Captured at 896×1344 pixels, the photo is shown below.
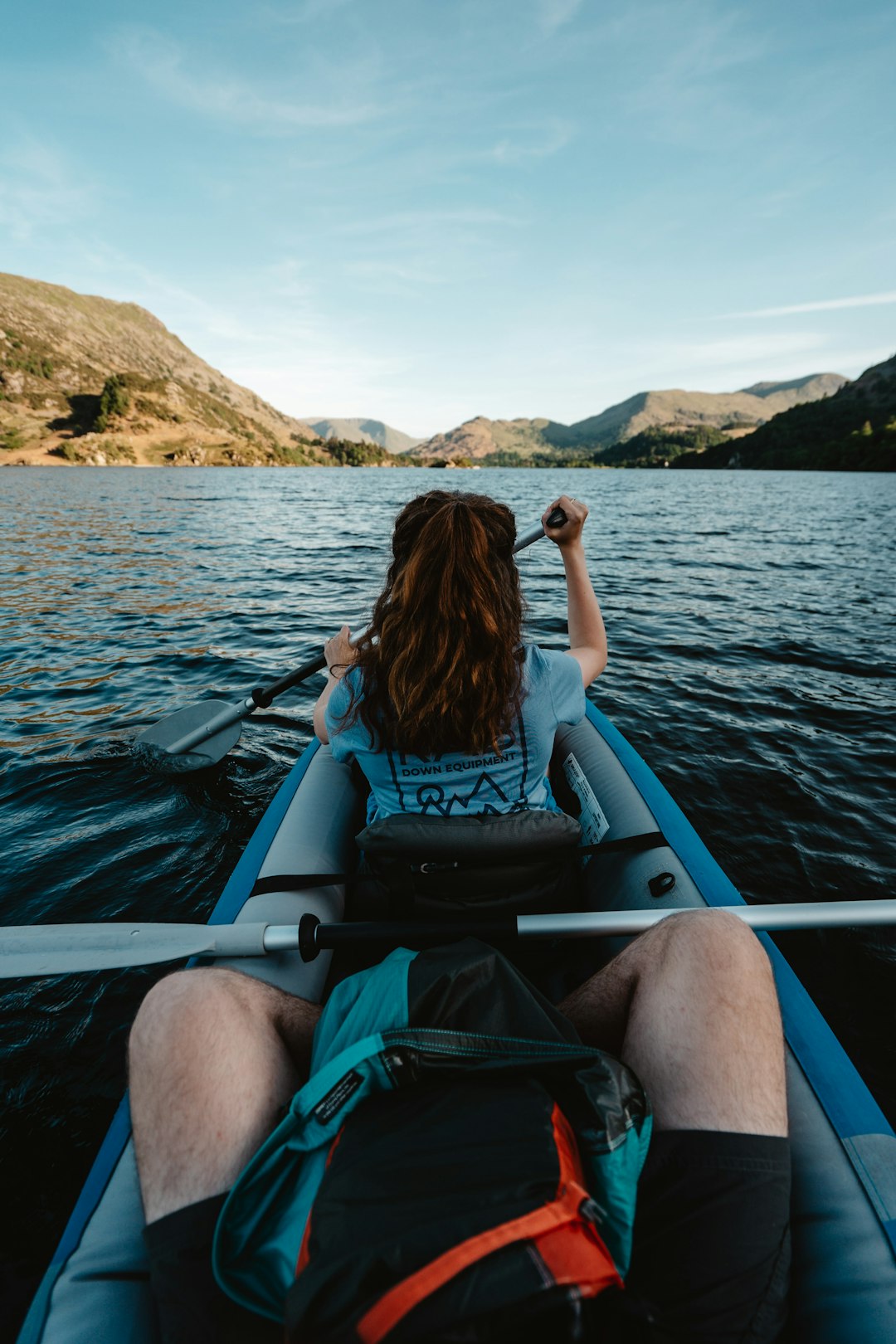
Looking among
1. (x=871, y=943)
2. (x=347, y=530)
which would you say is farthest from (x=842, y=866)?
(x=347, y=530)

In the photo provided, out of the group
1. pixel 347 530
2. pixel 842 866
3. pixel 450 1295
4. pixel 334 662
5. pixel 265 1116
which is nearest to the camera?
pixel 450 1295

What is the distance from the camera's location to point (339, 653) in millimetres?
2219

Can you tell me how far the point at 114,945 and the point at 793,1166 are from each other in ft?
7.70

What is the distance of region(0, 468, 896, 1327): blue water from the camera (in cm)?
282

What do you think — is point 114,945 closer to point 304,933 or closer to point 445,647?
point 304,933

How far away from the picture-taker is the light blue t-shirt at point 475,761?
1.95 m

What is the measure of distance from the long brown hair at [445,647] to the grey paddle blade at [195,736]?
3.42 metres

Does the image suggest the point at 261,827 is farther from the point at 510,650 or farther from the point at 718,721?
the point at 718,721

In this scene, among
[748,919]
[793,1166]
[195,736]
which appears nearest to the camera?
[793,1166]

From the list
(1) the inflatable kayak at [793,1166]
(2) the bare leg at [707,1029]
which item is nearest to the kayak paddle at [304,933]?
(1) the inflatable kayak at [793,1166]

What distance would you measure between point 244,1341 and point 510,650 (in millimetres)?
1612

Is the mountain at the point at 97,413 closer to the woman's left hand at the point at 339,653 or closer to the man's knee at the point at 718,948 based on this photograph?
the woman's left hand at the point at 339,653

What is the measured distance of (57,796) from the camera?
4.61 m

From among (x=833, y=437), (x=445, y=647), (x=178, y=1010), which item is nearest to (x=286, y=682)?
(x=445, y=647)
